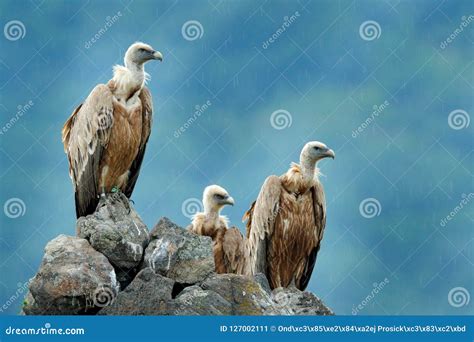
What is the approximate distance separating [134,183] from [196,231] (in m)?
1.30

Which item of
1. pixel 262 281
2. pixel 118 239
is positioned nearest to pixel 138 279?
pixel 118 239

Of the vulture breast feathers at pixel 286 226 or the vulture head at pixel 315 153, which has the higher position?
the vulture head at pixel 315 153

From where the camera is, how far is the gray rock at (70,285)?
42.4 ft

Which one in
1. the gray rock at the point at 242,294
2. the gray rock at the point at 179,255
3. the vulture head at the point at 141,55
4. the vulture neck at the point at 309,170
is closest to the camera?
the gray rock at the point at 242,294

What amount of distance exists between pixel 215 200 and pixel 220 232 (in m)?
0.64

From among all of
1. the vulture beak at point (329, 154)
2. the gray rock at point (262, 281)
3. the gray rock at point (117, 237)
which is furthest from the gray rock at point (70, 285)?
the vulture beak at point (329, 154)

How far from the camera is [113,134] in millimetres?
15156

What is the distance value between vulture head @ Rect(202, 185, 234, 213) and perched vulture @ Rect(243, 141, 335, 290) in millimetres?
496

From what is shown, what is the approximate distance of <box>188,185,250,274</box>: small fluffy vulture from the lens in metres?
15.9

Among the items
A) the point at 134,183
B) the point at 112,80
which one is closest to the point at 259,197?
the point at 134,183

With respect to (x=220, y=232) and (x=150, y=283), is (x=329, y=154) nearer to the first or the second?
(x=220, y=232)

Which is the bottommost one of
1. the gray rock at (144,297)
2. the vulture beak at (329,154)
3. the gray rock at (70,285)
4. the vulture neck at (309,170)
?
the gray rock at (70,285)

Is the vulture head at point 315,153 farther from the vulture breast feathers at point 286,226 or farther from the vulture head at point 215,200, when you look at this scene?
the vulture head at point 215,200

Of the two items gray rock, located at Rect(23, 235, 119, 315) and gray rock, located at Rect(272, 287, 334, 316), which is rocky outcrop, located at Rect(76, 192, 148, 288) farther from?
gray rock, located at Rect(272, 287, 334, 316)
